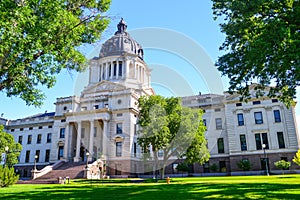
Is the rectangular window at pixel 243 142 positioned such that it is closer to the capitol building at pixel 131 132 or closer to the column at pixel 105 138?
the capitol building at pixel 131 132

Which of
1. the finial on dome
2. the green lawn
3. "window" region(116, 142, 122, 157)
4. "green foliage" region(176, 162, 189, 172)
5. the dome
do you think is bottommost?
the green lawn

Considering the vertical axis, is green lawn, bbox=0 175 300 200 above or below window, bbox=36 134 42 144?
below

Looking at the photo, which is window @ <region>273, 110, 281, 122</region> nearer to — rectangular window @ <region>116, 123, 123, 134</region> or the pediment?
rectangular window @ <region>116, 123, 123, 134</region>

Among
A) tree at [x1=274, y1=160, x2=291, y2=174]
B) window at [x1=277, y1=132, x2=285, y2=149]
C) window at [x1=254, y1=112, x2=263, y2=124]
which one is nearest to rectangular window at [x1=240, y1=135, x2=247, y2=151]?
window at [x1=254, y1=112, x2=263, y2=124]

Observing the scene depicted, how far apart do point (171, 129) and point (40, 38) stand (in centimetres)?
2107

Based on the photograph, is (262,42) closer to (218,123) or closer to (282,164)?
(282,164)

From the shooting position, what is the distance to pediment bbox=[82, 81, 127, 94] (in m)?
49.7

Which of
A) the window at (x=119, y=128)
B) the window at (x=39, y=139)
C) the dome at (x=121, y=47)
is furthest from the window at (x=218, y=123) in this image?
the window at (x=39, y=139)

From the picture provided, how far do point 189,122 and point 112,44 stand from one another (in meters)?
36.0

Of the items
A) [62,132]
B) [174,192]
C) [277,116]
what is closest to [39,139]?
[62,132]

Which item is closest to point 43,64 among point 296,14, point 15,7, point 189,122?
point 15,7

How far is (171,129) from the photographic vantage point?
3000 centimetres

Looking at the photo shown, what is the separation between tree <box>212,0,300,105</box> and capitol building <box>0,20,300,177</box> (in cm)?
2694

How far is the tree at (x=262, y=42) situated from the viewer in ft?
43.2
